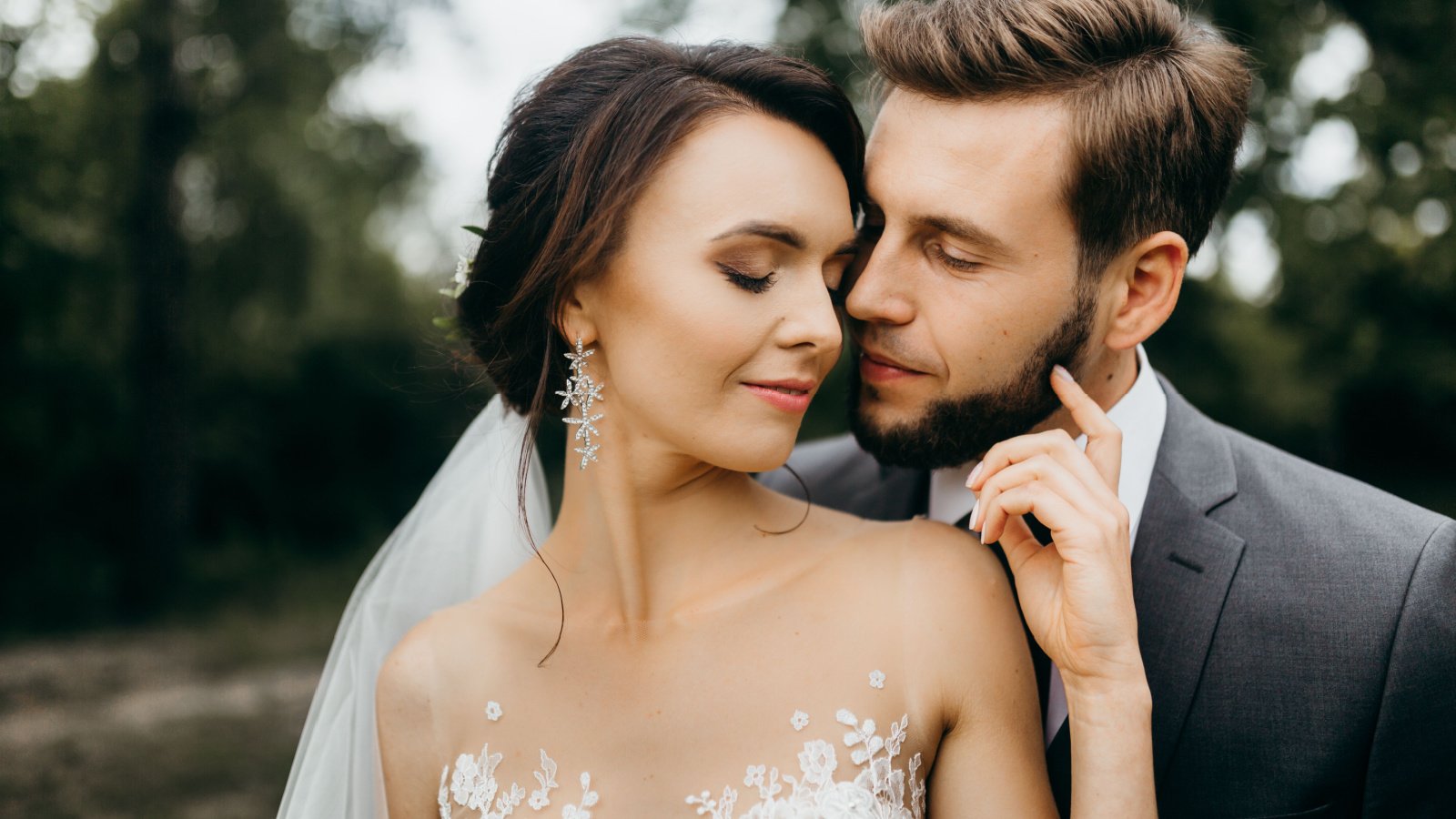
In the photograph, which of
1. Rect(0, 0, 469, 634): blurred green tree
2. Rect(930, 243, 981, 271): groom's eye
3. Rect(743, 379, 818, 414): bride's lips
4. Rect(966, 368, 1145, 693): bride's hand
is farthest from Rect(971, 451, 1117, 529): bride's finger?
Rect(0, 0, 469, 634): blurred green tree

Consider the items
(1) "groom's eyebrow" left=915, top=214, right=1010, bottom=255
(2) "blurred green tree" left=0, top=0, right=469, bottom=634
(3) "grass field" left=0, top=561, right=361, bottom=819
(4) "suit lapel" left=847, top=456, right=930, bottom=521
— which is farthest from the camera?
(2) "blurred green tree" left=0, top=0, right=469, bottom=634

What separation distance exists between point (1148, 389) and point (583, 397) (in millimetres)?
1595

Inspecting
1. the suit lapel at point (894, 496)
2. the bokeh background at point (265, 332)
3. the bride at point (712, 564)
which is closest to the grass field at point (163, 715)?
the bokeh background at point (265, 332)

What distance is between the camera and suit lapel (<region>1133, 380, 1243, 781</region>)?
8.56ft

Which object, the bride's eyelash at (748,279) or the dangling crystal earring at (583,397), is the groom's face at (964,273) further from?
the dangling crystal earring at (583,397)

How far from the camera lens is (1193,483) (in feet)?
9.43

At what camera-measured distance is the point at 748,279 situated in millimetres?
2357

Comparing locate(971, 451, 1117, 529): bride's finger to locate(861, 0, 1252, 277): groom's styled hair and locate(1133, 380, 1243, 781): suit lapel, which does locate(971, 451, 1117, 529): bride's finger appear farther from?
locate(861, 0, 1252, 277): groom's styled hair

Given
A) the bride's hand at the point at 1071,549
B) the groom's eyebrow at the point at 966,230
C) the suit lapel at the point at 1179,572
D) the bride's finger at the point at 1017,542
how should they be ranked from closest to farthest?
the bride's hand at the point at 1071,549, the bride's finger at the point at 1017,542, the suit lapel at the point at 1179,572, the groom's eyebrow at the point at 966,230

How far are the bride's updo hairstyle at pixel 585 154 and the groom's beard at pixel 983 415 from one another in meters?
0.63

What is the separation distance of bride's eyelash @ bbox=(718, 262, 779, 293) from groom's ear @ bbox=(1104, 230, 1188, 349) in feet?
3.53

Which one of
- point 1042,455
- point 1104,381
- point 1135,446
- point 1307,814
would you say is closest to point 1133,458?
point 1135,446

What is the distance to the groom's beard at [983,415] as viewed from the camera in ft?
9.48

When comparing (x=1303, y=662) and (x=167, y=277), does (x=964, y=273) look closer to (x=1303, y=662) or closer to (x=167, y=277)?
(x=1303, y=662)
